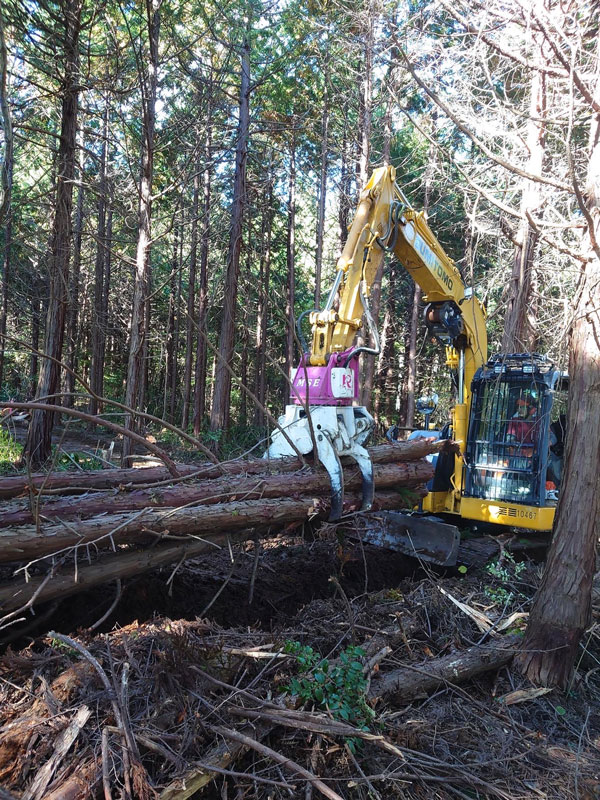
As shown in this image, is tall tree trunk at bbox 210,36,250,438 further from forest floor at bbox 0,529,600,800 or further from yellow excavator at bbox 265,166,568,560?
forest floor at bbox 0,529,600,800

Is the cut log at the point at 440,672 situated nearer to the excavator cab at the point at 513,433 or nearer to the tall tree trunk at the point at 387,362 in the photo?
the excavator cab at the point at 513,433

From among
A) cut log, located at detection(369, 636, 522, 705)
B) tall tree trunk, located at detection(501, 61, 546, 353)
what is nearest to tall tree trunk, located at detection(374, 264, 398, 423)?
tall tree trunk, located at detection(501, 61, 546, 353)

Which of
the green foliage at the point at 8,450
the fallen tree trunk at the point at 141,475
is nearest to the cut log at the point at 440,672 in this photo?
the fallen tree trunk at the point at 141,475

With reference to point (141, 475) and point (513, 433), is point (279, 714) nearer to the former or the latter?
point (141, 475)

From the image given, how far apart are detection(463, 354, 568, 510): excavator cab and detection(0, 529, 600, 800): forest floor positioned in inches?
85.6

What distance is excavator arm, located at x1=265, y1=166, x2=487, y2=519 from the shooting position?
546 centimetres

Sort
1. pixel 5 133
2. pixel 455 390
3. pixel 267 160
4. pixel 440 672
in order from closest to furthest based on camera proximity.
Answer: pixel 5 133 < pixel 440 672 < pixel 455 390 < pixel 267 160

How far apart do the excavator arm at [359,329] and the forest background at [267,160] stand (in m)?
0.68

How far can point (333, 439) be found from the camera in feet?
17.8

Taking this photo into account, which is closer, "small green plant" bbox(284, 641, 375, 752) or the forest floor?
the forest floor

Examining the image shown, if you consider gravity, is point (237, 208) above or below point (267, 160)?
below

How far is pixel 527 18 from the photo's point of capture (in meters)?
3.69

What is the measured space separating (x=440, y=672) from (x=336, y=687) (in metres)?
0.98

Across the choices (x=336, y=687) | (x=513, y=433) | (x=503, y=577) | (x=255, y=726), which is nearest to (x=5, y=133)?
(x=255, y=726)
